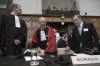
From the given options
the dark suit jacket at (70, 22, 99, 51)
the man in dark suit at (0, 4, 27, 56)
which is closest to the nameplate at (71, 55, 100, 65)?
the man in dark suit at (0, 4, 27, 56)

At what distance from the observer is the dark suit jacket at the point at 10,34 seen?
12.8ft

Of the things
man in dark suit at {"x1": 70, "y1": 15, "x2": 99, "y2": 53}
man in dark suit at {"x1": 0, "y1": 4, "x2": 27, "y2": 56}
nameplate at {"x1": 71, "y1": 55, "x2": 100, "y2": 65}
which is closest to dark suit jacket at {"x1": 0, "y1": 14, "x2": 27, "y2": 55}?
man in dark suit at {"x1": 0, "y1": 4, "x2": 27, "y2": 56}

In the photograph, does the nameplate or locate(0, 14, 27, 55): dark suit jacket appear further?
locate(0, 14, 27, 55): dark suit jacket

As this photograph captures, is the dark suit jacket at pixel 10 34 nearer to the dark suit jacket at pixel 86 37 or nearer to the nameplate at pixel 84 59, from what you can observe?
the dark suit jacket at pixel 86 37

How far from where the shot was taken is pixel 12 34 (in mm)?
3936

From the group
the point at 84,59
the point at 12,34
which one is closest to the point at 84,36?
the point at 12,34

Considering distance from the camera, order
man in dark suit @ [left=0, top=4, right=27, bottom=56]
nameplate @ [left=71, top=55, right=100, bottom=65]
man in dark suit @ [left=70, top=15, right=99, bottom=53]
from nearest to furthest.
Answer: nameplate @ [left=71, top=55, right=100, bottom=65], man in dark suit @ [left=0, top=4, right=27, bottom=56], man in dark suit @ [left=70, top=15, right=99, bottom=53]

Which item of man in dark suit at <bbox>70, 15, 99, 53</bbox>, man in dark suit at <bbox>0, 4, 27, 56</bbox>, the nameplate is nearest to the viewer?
the nameplate

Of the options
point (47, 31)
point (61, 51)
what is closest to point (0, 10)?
point (47, 31)

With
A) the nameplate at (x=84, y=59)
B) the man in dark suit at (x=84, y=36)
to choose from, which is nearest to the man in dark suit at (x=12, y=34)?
the man in dark suit at (x=84, y=36)

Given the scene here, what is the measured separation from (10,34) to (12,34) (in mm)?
35

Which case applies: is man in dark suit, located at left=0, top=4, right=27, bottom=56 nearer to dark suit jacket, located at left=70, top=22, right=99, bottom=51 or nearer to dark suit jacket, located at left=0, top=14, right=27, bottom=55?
dark suit jacket, located at left=0, top=14, right=27, bottom=55

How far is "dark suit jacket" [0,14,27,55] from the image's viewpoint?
12.8 feet

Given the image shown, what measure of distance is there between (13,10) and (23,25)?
33cm
